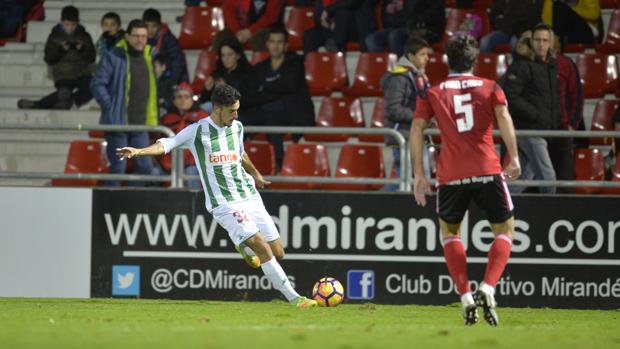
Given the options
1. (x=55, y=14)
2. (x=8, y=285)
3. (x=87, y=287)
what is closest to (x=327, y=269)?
(x=87, y=287)

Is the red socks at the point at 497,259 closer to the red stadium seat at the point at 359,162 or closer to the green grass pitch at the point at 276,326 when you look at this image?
the green grass pitch at the point at 276,326

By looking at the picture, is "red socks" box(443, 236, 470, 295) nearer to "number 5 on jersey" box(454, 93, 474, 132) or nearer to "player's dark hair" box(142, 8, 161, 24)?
"number 5 on jersey" box(454, 93, 474, 132)

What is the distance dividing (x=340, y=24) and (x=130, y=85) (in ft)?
10.7

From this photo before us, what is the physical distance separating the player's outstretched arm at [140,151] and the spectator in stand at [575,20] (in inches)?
251

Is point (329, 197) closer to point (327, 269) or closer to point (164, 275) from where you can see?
point (327, 269)

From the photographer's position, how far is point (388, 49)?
16516mm

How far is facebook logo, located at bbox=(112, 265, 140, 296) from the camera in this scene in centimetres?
1317

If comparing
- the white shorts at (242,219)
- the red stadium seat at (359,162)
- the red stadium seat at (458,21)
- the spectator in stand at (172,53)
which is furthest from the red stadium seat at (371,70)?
the white shorts at (242,219)

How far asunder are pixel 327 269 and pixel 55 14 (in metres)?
7.49

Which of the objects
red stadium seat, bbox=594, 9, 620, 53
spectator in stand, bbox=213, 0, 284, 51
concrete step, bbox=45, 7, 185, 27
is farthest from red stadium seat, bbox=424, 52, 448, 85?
concrete step, bbox=45, 7, 185, 27

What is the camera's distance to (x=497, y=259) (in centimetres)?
934

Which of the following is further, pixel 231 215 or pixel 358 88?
pixel 358 88

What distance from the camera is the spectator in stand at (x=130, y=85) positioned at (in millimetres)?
14383

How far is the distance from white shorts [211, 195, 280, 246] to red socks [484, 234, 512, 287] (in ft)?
8.73
